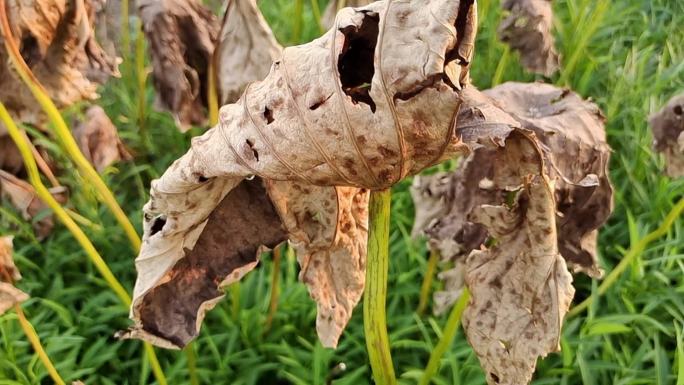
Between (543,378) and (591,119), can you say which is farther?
(543,378)

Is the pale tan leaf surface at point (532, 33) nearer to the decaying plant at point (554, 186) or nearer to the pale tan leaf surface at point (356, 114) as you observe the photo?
the decaying plant at point (554, 186)

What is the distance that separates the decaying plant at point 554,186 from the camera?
38.5 inches

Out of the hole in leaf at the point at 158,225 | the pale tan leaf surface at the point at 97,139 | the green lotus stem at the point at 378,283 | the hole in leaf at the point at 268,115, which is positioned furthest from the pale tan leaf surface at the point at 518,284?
the pale tan leaf surface at the point at 97,139

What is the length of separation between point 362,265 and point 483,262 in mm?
217

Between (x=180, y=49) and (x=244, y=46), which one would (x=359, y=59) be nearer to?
(x=244, y=46)

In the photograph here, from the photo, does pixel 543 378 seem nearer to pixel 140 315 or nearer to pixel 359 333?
pixel 359 333

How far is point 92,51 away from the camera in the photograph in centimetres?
119

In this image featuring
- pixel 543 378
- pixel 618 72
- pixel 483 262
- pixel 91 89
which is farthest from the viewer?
pixel 618 72

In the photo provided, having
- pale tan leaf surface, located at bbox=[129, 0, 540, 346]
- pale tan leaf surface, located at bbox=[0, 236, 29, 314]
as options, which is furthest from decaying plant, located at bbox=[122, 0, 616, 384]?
pale tan leaf surface, located at bbox=[0, 236, 29, 314]

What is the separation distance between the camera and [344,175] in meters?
0.69

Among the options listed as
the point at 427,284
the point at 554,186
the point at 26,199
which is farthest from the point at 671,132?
the point at 26,199

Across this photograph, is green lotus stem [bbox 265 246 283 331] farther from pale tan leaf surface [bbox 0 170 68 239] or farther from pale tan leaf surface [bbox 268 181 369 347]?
pale tan leaf surface [bbox 0 170 68 239]

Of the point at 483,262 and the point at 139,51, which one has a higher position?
the point at 139,51

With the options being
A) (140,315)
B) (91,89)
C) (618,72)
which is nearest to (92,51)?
(91,89)
